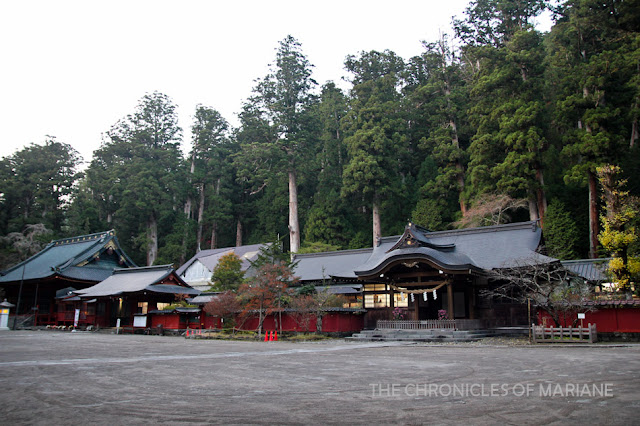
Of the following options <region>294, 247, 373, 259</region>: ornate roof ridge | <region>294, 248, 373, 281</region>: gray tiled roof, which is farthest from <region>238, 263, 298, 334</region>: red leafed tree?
<region>294, 247, 373, 259</region>: ornate roof ridge

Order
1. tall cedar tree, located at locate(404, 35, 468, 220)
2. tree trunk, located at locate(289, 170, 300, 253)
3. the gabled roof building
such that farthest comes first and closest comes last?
1. tree trunk, located at locate(289, 170, 300, 253)
2. tall cedar tree, located at locate(404, 35, 468, 220)
3. the gabled roof building

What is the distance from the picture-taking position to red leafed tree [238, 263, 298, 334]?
74.2 feet

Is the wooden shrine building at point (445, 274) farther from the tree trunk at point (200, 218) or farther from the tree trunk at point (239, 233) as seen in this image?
the tree trunk at point (200, 218)

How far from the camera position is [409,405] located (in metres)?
5.76

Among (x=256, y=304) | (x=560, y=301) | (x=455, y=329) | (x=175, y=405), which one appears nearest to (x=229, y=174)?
(x=256, y=304)

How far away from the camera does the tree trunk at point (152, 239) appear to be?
52781mm

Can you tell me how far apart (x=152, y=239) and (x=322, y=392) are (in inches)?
1990

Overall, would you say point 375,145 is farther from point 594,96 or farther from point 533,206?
point 594,96

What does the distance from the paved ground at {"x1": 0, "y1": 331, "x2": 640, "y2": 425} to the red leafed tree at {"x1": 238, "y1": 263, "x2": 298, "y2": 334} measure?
11827 mm

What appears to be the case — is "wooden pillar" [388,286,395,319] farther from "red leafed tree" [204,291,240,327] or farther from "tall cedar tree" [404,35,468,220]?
"tall cedar tree" [404,35,468,220]

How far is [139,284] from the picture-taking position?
31.6 metres

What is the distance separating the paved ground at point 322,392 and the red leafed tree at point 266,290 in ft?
38.8

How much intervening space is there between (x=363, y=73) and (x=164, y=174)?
27.6 meters

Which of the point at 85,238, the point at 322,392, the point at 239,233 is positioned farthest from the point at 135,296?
the point at 322,392
